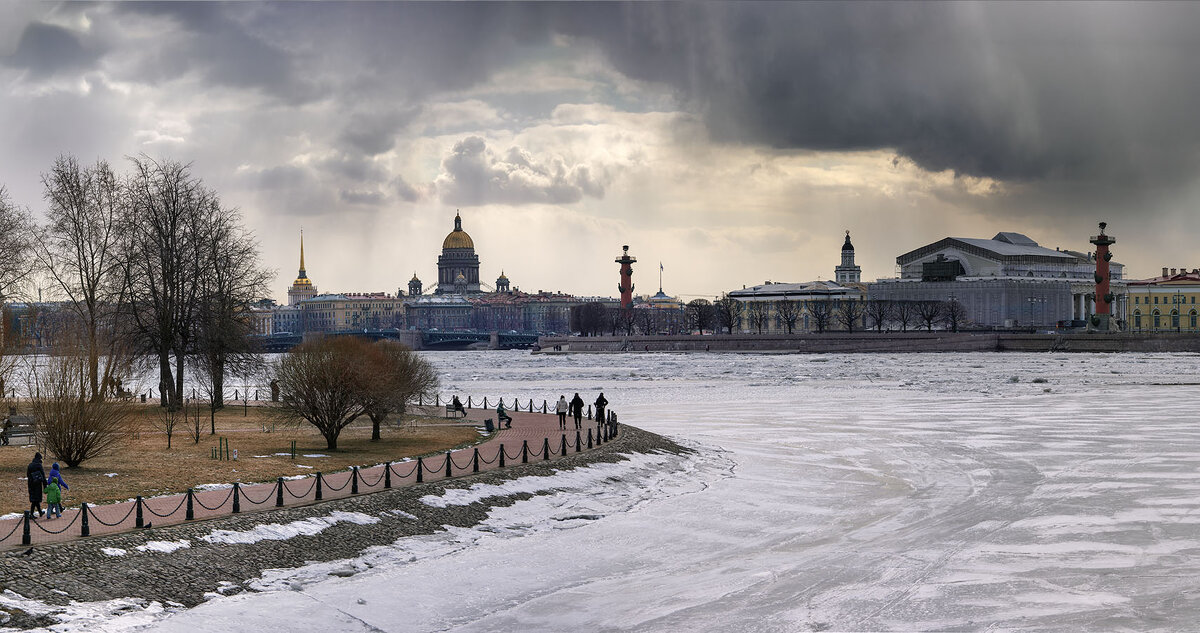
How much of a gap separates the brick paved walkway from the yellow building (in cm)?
17657

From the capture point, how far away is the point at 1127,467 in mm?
34469

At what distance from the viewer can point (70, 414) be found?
28828 mm

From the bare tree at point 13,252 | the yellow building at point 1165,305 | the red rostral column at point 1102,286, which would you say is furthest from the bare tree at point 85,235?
the yellow building at point 1165,305

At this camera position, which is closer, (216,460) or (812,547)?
(812,547)

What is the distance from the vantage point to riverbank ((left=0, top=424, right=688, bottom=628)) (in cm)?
1864

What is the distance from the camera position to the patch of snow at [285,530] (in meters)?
22.0

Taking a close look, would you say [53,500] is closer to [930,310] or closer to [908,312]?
[930,310]

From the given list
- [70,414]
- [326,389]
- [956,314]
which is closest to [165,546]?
[70,414]

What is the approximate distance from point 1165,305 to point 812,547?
625 feet

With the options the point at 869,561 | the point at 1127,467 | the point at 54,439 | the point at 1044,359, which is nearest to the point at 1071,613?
the point at 869,561

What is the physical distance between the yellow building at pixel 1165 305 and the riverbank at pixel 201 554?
187101 millimetres

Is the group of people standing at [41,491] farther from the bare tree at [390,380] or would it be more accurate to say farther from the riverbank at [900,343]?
the riverbank at [900,343]

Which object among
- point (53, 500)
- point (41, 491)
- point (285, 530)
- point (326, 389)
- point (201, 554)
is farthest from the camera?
point (326, 389)

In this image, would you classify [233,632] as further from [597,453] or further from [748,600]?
[597,453]
